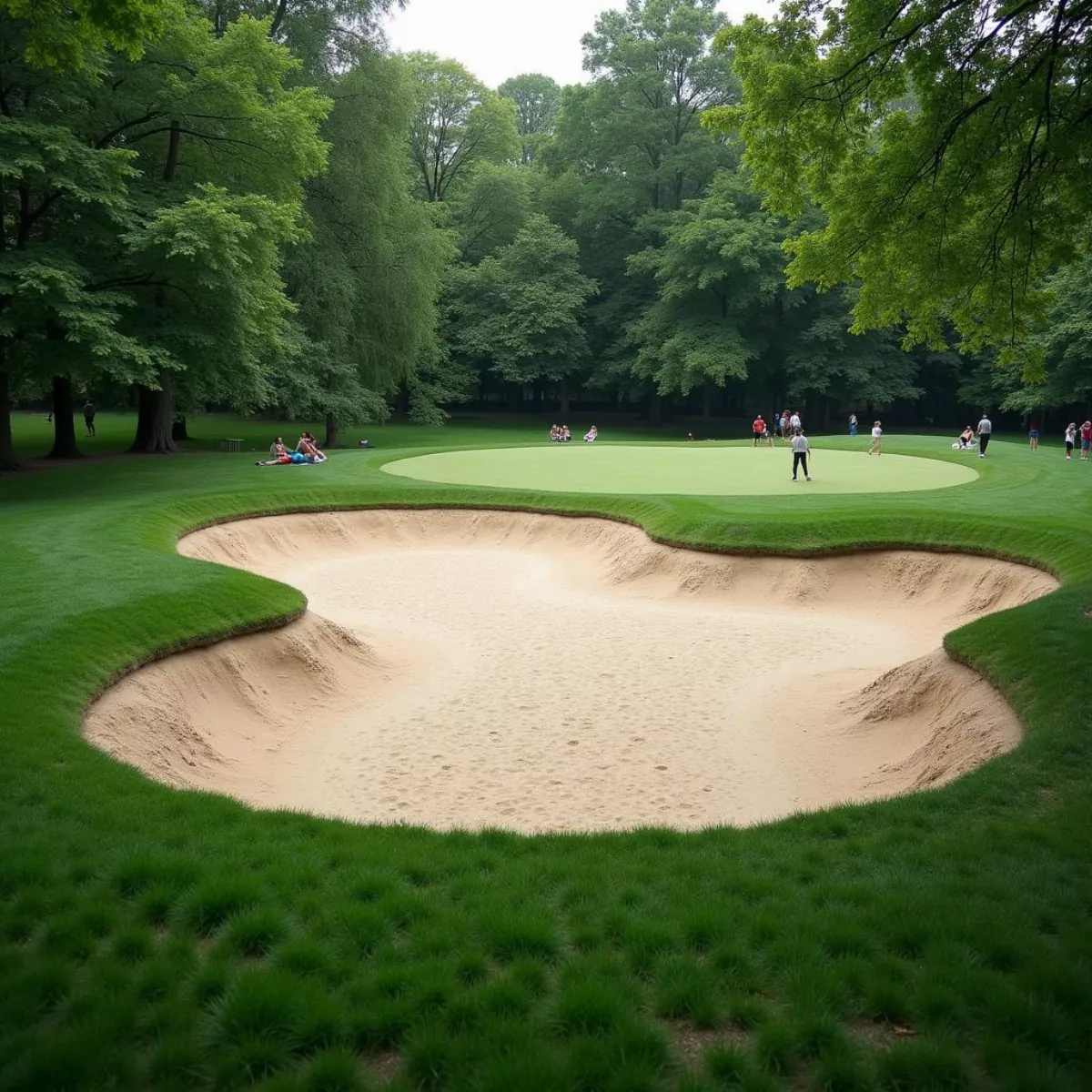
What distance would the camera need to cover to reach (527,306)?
6438 cm

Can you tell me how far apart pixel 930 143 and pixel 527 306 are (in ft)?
175

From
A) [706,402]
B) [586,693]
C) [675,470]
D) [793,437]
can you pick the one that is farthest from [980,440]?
[586,693]

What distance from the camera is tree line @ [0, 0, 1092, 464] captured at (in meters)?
12.8

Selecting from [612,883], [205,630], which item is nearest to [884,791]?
[612,883]

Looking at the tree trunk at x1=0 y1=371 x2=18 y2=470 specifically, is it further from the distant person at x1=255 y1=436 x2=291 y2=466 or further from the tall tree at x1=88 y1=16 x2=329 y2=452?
the distant person at x1=255 y1=436 x2=291 y2=466

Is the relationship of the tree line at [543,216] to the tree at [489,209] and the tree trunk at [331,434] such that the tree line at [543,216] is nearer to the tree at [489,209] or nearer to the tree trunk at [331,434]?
the tree at [489,209]

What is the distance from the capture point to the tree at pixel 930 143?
39.0 feet

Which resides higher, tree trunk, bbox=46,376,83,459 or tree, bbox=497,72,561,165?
tree, bbox=497,72,561,165

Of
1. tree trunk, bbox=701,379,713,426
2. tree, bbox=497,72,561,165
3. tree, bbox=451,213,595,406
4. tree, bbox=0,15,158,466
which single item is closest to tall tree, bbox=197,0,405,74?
tree, bbox=0,15,158,466

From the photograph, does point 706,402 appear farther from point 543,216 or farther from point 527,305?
point 543,216

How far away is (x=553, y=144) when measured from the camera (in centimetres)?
7375

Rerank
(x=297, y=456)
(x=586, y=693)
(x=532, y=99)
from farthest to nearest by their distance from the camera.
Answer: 1. (x=532, y=99)
2. (x=297, y=456)
3. (x=586, y=693)

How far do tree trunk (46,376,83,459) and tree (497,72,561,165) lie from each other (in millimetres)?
70642

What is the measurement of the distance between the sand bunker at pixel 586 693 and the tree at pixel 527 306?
1659 inches
